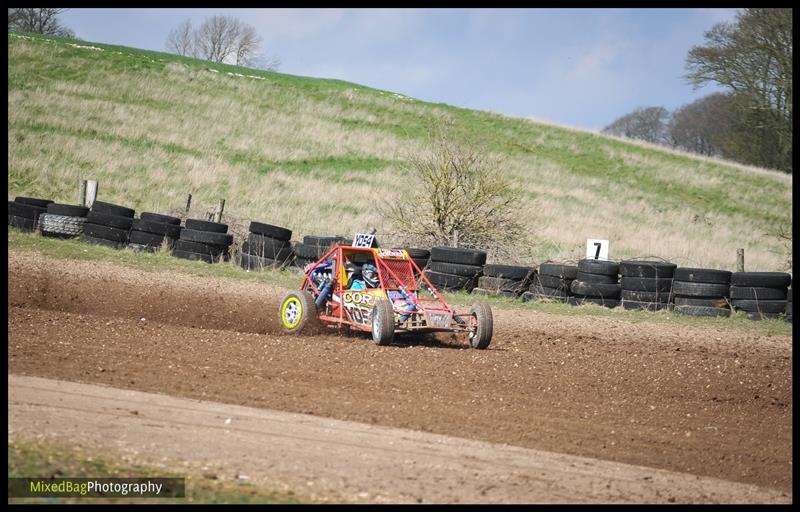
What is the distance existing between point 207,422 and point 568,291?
11249mm

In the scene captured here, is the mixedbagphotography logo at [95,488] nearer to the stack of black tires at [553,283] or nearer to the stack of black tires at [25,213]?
the stack of black tires at [553,283]

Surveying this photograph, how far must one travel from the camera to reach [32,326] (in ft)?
33.9

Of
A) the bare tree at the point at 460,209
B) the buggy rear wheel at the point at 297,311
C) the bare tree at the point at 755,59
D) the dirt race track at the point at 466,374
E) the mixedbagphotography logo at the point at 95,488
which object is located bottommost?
the mixedbagphotography logo at the point at 95,488

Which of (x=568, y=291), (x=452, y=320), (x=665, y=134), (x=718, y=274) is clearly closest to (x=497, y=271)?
(x=568, y=291)

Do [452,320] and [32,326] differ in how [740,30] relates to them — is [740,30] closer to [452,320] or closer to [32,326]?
[452,320]

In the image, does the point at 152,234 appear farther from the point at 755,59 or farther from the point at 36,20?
the point at 36,20

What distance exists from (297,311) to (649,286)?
7.50 m

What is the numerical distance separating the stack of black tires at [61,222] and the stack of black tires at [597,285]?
10476mm

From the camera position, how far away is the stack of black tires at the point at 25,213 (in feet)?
62.8

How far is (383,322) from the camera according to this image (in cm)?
1098

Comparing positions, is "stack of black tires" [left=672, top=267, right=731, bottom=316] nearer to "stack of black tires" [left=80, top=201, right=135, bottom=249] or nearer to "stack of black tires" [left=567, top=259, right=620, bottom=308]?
"stack of black tires" [left=567, top=259, right=620, bottom=308]

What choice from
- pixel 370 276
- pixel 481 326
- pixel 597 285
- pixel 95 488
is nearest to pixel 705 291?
pixel 597 285

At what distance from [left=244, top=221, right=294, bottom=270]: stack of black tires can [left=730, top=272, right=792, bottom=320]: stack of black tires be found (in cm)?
893

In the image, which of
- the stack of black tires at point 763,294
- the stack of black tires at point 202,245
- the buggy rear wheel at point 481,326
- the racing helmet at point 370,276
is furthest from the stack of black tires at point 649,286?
the stack of black tires at point 202,245
